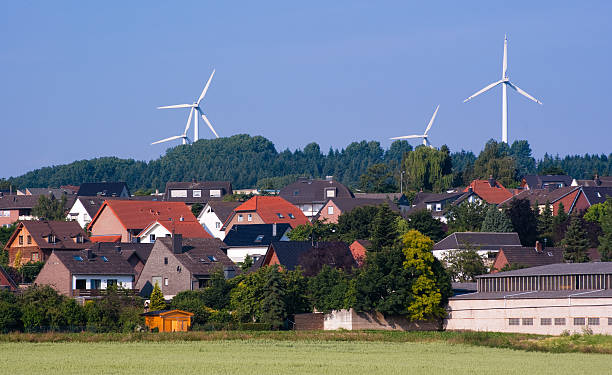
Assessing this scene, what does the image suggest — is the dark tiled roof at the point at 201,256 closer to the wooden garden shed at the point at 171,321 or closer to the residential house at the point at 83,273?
the residential house at the point at 83,273

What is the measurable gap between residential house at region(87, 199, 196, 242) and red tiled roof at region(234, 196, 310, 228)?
24.6ft

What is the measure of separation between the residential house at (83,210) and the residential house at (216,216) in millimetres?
14885

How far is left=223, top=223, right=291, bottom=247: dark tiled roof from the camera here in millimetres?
110312

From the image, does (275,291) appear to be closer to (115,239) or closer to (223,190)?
(115,239)

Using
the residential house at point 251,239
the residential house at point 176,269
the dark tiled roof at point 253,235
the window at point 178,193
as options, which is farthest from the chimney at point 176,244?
the window at point 178,193

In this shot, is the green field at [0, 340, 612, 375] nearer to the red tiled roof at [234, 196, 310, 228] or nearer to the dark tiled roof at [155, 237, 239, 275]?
the dark tiled roof at [155, 237, 239, 275]

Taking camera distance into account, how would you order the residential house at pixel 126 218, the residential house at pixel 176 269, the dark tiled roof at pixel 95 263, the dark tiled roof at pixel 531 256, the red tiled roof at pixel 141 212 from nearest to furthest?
1. the dark tiled roof at pixel 95 263
2. the residential house at pixel 176 269
3. the dark tiled roof at pixel 531 256
4. the residential house at pixel 126 218
5. the red tiled roof at pixel 141 212

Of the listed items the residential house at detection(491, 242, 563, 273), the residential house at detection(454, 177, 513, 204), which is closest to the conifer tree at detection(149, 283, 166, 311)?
the residential house at detection(491, 242, 563, 273)

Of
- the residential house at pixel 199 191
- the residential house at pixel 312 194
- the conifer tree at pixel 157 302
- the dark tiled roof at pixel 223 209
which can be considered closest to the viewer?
the conifer tree at pixel 157 302

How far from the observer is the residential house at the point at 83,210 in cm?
14138

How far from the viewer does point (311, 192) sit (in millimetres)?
159875

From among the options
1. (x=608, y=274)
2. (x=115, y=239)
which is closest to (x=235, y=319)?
(x=608, y=274)

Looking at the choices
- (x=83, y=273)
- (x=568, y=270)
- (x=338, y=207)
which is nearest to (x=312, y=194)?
(x=338, y=207)

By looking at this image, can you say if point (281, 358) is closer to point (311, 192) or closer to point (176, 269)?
point (176, 269)
